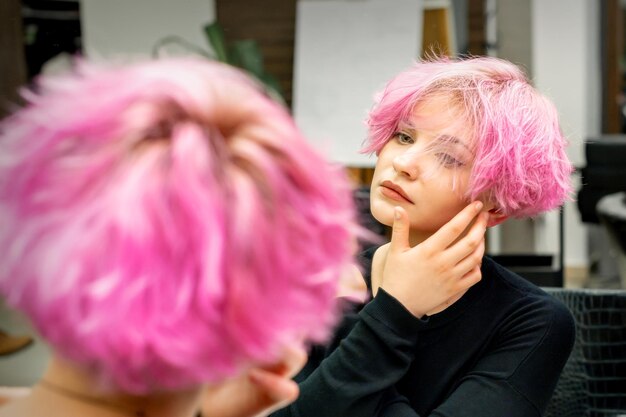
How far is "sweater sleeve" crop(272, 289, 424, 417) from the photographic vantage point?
86 centimetres

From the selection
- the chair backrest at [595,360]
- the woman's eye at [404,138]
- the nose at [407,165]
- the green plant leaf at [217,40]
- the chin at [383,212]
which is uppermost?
the green plant leaf at [217,40]

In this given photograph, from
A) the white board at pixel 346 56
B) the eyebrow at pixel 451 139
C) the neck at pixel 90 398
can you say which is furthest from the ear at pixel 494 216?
the white board at pixel 346 56

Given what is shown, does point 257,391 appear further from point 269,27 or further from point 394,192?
point 269,27

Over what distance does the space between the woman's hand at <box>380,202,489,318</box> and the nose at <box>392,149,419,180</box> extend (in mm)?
58

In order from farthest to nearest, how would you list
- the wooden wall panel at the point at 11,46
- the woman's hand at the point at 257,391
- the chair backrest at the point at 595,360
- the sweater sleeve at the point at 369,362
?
the wooden wall panel at the point at 11,46
the chair backrest at the point at 595,360
the sweater sleeve at the point at 369,362
the woman's hand at the point at 257,391

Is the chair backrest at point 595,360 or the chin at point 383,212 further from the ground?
the chin at point 383,212

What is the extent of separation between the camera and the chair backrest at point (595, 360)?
1396mm

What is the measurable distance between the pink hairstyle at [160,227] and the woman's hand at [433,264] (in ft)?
1.14

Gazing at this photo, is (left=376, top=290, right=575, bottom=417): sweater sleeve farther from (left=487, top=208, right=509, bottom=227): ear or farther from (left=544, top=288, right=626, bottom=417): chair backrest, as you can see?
(left=544, top=288, right=626, bottom=417): chair backrest

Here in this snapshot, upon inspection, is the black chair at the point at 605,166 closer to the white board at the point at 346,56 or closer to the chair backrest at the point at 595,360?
the white board at the point at 346,56

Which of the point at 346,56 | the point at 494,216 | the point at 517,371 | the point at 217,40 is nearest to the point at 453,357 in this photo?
the point at 517,371

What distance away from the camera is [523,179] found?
0.98 m

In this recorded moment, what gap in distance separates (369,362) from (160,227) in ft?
1.44

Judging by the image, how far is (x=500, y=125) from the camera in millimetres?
965
